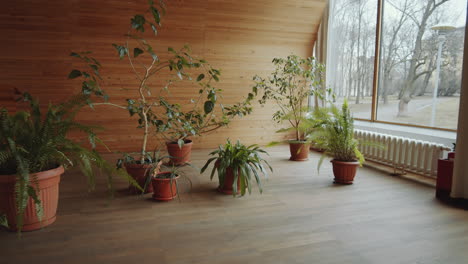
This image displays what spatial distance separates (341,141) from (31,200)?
9.93 ft

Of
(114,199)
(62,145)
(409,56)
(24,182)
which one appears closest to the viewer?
(24,182)

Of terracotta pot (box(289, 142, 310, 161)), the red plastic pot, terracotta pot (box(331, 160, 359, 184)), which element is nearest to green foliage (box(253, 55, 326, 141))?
terracotta pot (box(289, 142, 310, 161))

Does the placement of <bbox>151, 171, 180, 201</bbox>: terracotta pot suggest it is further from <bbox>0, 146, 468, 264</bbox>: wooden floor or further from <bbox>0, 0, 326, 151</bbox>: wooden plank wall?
<bbox>0, 0, 326, 151</bbox>: wooden plank wall

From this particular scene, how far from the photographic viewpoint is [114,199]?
9.73 feet

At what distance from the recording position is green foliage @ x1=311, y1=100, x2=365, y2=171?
3428 millimetres

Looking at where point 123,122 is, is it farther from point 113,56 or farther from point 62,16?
point 62,16

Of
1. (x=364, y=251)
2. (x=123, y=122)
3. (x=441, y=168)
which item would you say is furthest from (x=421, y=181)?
(x=123, y=122)

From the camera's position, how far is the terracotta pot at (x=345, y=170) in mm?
A: 3463

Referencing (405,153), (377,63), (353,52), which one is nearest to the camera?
(405,153)

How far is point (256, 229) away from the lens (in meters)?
2.32

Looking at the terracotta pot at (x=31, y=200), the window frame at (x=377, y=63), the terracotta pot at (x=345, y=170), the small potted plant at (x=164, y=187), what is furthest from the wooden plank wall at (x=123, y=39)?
the terracotta pot at (x=345, y=170)

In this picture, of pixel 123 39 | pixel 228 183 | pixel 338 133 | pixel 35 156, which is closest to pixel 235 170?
pixel 228 183

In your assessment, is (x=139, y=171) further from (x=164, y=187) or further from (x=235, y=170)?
(x=235, y=170)

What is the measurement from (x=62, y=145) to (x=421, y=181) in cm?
382
